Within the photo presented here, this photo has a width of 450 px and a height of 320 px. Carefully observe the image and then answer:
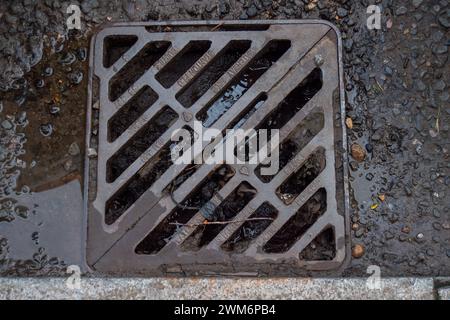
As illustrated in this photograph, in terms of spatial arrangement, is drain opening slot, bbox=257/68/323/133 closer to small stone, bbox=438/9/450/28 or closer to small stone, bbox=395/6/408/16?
small stone, bbox=395/6/408/16

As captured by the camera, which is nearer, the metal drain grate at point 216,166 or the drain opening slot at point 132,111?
the metal drain grate at point 216,166

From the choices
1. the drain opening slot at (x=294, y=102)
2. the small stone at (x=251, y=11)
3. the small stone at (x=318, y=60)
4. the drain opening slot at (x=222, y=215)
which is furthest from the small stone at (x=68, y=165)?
the small stone at (x=318, y=60)

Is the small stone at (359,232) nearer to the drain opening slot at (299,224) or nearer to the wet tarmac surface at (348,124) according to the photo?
the wet tarmac surface at (348,124)

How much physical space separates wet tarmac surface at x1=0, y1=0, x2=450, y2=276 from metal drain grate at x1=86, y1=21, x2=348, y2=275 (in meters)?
0.07

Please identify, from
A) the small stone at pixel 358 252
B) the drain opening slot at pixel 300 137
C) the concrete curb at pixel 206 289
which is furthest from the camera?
the drain opening slot at pixel 300 137

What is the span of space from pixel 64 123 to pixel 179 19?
1.95ft

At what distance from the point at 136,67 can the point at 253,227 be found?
77 cm

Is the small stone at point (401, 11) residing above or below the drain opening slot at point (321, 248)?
above

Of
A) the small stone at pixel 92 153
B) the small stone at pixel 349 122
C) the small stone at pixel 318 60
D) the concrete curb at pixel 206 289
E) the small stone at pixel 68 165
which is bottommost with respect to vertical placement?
the concrete curb at pixel 206 289

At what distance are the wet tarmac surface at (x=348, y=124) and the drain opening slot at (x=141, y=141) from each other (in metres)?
0.14

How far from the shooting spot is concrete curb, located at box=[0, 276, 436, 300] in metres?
2.09

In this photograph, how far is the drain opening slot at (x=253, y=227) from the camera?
7.42 feet
